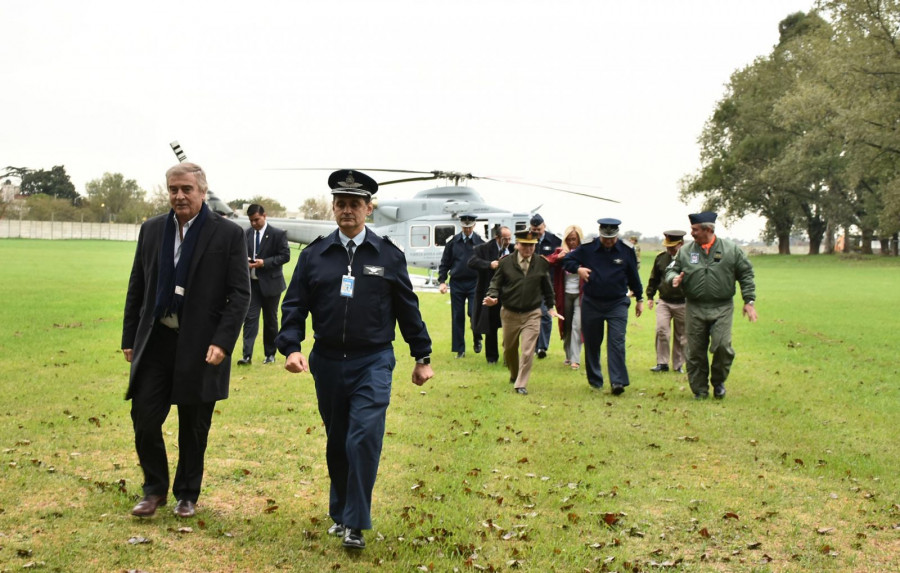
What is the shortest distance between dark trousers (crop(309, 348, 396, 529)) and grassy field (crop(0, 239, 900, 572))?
0.93 feet

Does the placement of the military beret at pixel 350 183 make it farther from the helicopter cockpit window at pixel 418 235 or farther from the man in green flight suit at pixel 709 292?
the helicopter cockpit window at pixel 418 235

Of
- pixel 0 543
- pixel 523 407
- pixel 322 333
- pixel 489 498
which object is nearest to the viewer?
pixel 0 543

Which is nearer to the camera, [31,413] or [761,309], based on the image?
[31,413]

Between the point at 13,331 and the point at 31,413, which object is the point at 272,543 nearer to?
the point at 31,413

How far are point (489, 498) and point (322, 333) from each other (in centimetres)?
195

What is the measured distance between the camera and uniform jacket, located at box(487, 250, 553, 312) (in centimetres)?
1177

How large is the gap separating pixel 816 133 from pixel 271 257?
50393 millimetres

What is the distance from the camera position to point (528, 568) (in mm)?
5410

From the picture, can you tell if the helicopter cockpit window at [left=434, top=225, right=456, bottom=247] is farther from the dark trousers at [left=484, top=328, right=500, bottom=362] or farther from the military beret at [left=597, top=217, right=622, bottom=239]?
the military beret at [left=597, top=217, right=622, bottom=239]

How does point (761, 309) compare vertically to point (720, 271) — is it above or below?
below

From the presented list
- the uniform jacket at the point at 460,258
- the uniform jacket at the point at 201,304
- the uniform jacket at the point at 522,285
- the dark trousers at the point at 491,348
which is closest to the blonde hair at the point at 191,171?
the uniform jacket at the point at 201,304

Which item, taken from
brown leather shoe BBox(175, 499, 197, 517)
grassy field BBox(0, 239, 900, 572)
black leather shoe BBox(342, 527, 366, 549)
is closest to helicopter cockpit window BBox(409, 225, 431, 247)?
grassy field BBox(0, 239, 900, 572)

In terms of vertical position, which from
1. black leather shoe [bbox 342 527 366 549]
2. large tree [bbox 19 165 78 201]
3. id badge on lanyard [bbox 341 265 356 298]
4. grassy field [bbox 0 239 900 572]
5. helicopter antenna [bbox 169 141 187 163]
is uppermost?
large tree [bbox 19 165 78 201]

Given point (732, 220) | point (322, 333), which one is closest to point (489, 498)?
point (322, 333)
